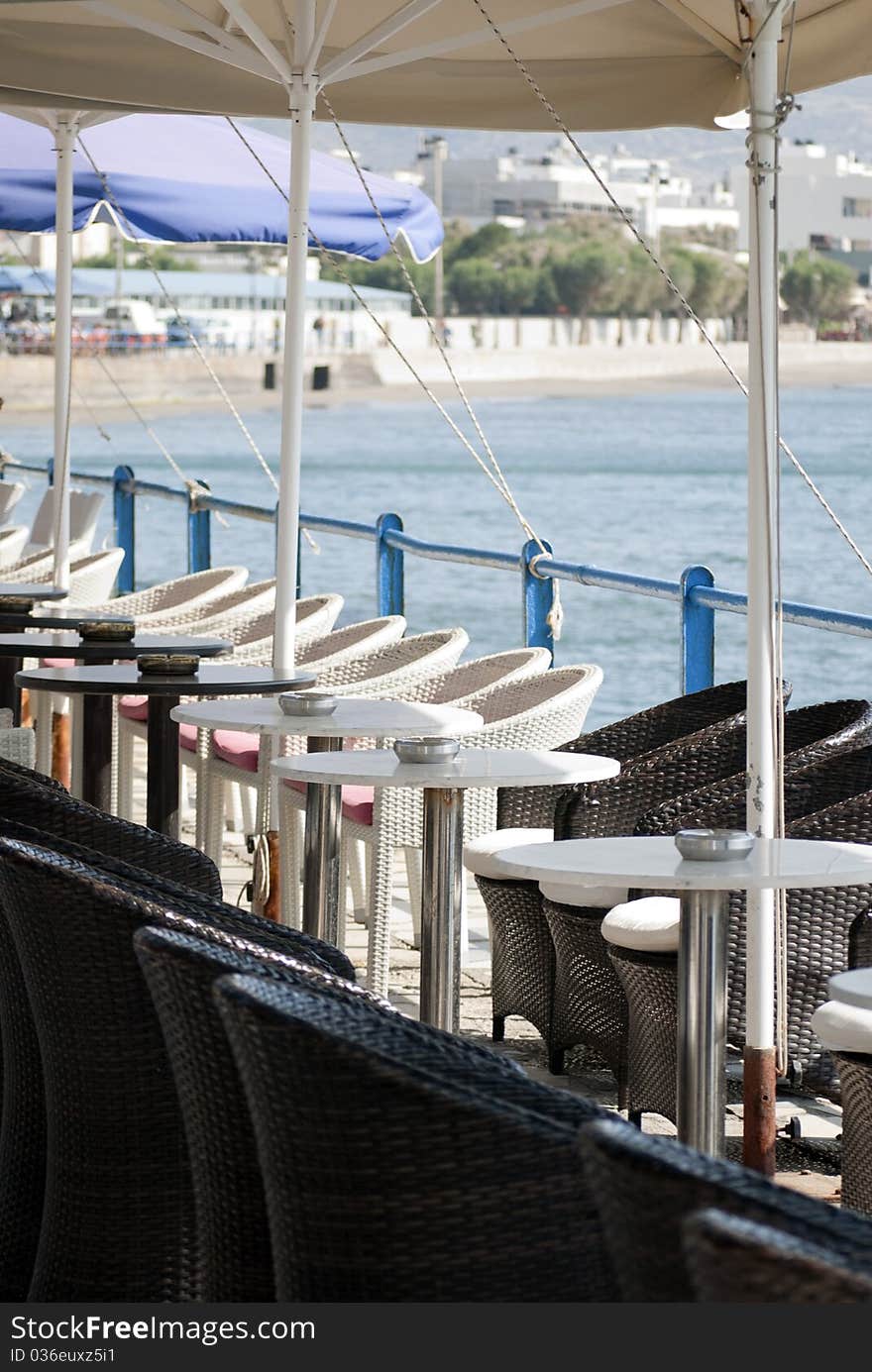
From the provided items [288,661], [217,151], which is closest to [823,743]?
[288,661]

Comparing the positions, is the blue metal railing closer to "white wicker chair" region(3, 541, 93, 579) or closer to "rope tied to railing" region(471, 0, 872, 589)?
"rope tied to railing" region(471, 0, 872, 589)

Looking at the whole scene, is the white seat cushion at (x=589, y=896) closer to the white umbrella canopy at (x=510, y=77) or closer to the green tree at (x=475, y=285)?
the white umbrella canopy at (x=510, y=77)

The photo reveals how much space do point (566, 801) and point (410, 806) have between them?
0.55 metres

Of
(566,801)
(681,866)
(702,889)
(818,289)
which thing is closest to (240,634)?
(566,801)

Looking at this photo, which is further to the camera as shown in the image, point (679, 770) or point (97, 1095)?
point (679, 770)

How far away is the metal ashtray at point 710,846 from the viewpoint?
2846 millimetres

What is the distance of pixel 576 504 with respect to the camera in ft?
173

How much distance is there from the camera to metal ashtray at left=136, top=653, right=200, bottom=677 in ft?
15.0

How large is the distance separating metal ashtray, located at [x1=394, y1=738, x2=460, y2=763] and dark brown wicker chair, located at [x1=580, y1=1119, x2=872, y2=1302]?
226cm

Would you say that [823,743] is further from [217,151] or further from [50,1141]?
[217,151]

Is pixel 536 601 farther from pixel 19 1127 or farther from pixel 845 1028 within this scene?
pixel 19 1127

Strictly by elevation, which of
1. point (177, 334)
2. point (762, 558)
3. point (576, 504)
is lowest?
point (762, 558)

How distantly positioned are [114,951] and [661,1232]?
0.97 metres

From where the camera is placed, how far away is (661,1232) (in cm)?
134
